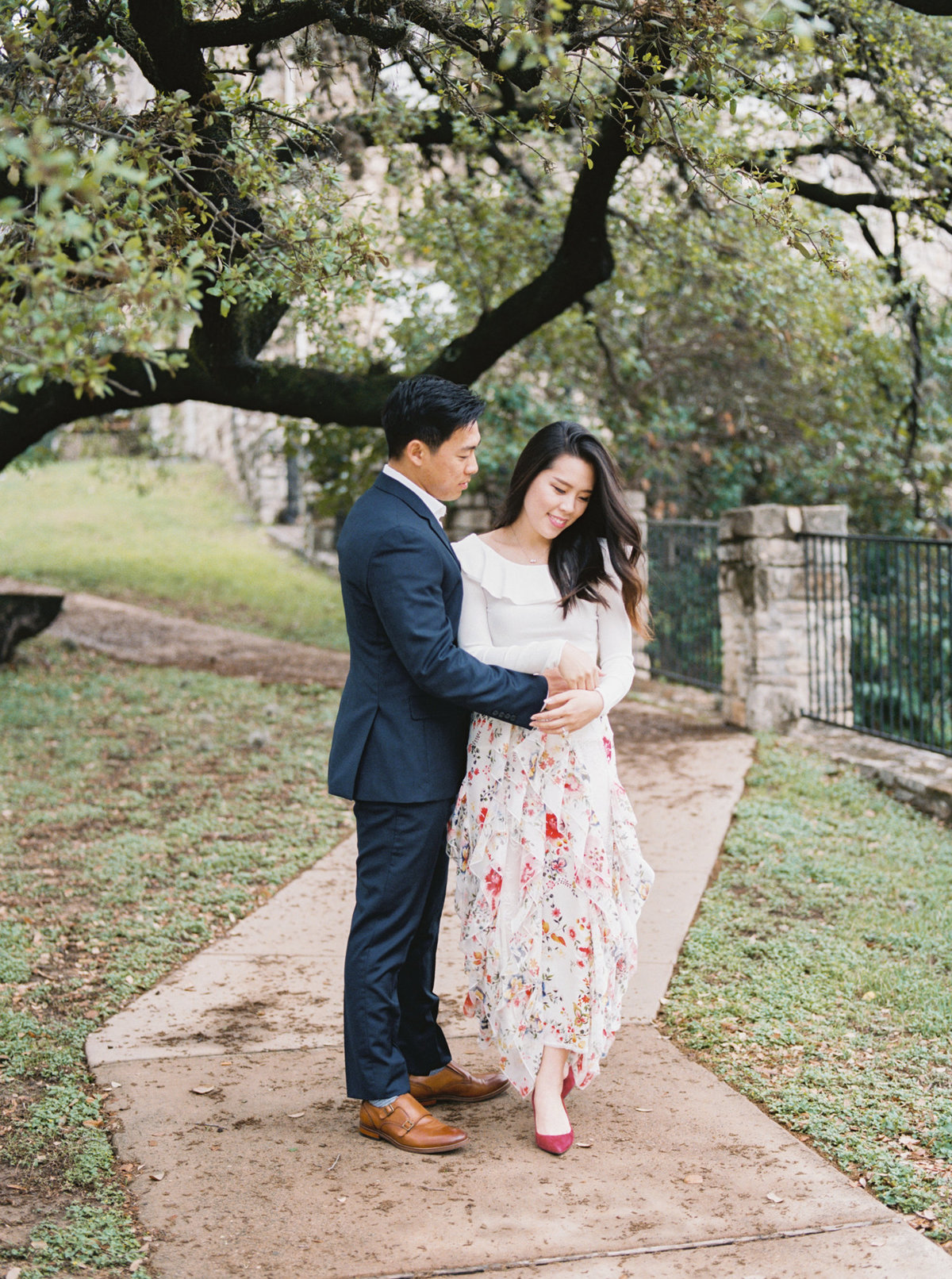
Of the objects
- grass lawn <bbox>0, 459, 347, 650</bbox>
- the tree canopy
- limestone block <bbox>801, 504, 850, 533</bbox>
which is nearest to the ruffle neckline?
the tree canopy

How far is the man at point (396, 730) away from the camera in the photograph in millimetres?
2873

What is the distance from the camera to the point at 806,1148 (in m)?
2.95

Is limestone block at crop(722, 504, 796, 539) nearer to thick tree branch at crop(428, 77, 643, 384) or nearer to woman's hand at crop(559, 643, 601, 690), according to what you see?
thick tree branch at crop(428, 77, 643, 384)

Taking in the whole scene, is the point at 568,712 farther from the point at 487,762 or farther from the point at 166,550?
the point at 166,550

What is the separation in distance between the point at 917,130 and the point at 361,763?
5186mm

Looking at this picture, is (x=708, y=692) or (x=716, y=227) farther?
(x=708, y=692)

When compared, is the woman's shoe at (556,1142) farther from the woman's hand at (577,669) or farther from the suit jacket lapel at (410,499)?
the suit jacket lapel at (410,499)

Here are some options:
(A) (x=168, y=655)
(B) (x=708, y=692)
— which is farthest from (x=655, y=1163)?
(A) (x=168, y=655)

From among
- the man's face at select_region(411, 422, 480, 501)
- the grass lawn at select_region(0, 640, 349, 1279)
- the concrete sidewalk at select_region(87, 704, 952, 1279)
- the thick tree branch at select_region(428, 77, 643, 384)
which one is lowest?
the concrete sidewalk at select_region(87, 704, 952, 1279)

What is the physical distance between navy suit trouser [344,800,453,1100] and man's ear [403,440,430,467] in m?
0.86

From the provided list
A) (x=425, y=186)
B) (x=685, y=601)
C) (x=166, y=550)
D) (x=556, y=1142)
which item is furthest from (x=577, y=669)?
(x=166, y=550)

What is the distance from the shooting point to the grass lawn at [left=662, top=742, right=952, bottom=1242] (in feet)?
9.93

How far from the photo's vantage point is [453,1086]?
3271 millimetres

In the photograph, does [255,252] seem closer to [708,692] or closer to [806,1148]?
[806,1148]
